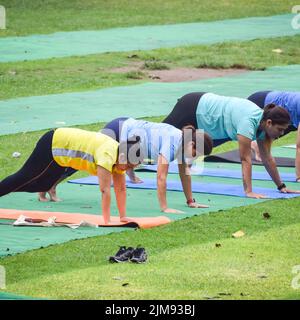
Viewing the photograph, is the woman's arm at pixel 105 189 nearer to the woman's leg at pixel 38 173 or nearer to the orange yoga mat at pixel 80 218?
the orange yoga mat at pixel 80 218

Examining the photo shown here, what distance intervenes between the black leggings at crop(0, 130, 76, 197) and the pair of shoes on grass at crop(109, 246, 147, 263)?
7.05 feet

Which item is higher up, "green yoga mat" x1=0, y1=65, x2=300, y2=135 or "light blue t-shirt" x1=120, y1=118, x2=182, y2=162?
"light blue t-shirt" x1=120, y1=118, x2=182, y2=162

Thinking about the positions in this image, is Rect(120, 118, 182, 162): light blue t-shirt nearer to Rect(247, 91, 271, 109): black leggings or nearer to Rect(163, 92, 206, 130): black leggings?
Rect(163, 92, 206, 130): black leggings

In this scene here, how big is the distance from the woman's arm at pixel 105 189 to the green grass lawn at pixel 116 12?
1619cm

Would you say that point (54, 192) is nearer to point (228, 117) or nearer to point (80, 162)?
point (80, 162)

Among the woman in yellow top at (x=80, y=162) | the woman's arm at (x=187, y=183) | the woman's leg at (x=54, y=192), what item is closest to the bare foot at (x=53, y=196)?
the woman's leg at (x=54, y=192)

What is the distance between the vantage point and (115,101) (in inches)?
792

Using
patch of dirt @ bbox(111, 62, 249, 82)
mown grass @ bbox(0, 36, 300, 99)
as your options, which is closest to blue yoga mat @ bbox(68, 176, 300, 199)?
mown grass @ bbox(0, 36, 300, 99)

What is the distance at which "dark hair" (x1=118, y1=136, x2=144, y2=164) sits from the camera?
39.2ft

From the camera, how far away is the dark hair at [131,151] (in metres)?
11.9

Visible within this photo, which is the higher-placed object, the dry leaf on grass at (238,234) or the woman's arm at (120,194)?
the woman's arm at (120,194)

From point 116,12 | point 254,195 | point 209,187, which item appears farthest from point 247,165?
point 116,12

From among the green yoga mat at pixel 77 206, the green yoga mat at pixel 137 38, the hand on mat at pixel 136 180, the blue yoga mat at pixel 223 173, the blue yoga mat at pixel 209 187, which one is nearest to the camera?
the green yoga mat at pixel 77 206

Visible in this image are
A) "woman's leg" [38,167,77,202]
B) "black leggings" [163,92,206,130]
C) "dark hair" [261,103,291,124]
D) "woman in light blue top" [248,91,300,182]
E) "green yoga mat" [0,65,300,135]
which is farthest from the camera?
"green yoga mat" [0,65,300,135]
